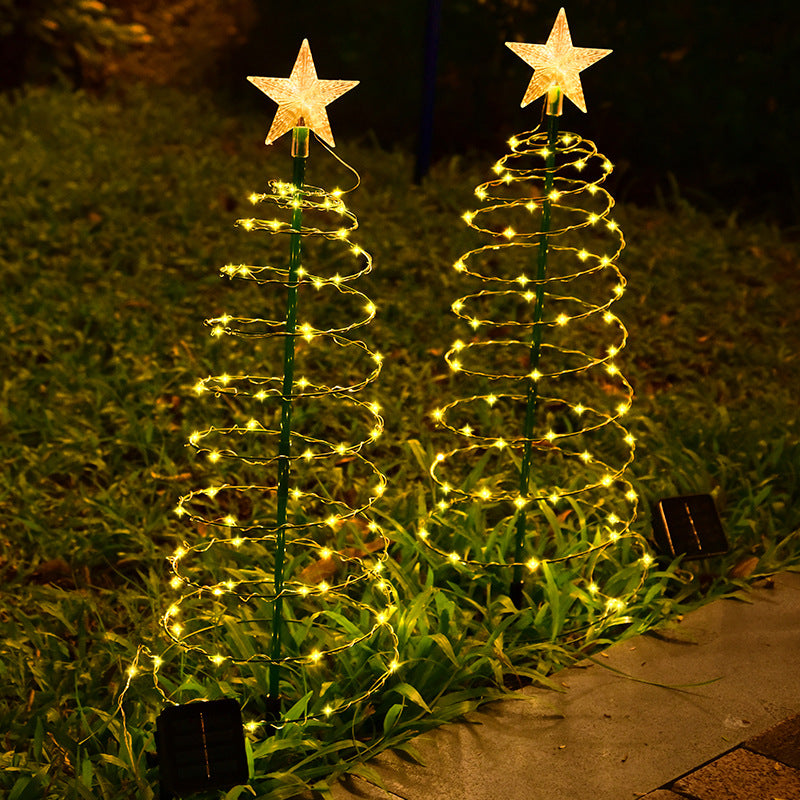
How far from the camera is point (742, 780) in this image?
2650mm

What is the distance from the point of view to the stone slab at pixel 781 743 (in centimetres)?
273

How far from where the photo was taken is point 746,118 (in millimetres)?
7570

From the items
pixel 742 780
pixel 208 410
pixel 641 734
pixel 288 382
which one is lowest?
pixel 742 780

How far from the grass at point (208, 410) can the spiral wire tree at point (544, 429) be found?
97mm

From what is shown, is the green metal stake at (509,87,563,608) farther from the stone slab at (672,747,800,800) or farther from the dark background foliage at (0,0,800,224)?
the dark background foliage at (0,0,800,224)

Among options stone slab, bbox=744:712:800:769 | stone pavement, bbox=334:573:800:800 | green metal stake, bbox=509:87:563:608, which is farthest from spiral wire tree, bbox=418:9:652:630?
stone slab, bbox=744:712:800:769

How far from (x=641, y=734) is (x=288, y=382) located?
122 centimetres

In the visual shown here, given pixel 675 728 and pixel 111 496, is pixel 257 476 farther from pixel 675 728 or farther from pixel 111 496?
pixel 675 728

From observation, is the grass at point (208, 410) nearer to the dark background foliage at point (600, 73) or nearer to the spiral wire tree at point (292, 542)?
the spiral wire tree at point (292, 542)

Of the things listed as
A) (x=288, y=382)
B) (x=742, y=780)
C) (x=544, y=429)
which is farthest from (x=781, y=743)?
(x=544, y=429)

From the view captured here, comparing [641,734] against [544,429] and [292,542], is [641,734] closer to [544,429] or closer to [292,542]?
[292,542]

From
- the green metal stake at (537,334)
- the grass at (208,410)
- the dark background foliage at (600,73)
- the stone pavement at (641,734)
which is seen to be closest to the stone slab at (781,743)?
the stone pavement at (641,734)

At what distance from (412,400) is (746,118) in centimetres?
402

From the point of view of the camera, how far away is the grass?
2.89 m
